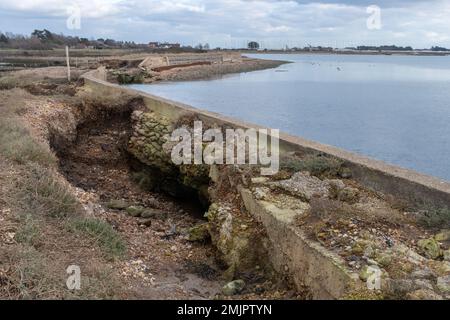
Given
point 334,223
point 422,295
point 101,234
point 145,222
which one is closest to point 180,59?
point 145,222

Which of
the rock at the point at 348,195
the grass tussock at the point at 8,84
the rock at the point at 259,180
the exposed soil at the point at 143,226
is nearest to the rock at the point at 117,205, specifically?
the exposed soil at the point at 143,226

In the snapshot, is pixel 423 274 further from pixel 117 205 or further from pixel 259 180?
pixel 117 205

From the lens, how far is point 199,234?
7891 mm

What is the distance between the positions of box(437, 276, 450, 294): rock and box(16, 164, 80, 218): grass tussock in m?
4.74

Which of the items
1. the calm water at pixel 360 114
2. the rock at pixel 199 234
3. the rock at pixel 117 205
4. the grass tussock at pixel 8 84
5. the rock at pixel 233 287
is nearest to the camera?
the rock at pixel 233 287

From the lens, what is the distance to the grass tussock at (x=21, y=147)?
7969 mm

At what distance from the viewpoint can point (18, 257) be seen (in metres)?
4.84

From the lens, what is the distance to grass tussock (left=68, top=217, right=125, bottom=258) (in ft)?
20.4

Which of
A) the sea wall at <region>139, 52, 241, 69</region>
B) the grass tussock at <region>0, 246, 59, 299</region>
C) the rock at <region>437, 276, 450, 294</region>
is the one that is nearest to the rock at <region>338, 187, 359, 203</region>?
the rock at <region>437, 276, 450, 294</region>

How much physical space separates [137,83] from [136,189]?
110 feet

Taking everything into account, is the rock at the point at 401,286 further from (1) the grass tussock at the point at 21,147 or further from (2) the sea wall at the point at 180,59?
(2) the sea wall at the point at 180,59

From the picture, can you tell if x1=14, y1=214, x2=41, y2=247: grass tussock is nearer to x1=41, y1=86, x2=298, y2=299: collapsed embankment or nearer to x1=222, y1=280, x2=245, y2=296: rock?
x1=41, y1=86, x2=298, y2=299: collapsed embankment

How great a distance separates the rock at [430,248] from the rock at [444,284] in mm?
471
